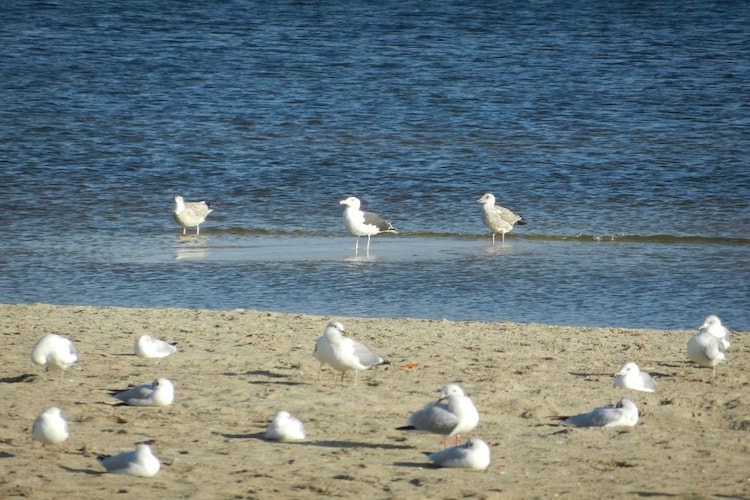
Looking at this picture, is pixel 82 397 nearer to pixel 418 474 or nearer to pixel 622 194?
pixel 418 474

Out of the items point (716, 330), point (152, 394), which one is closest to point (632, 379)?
point (716, 330)

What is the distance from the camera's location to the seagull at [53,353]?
26.3 feet

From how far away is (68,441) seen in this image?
680cm

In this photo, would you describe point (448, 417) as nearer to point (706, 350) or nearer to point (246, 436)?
point (246, 436)

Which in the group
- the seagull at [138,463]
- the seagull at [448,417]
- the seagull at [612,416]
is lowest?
the seagull at [138,463]

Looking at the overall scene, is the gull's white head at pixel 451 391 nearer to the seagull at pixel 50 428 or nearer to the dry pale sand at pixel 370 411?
the dry pale sand at pixel 370 411

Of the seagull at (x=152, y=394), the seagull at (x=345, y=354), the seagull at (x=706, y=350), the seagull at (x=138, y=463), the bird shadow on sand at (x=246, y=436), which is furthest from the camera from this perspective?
the seagull at (x=706, y=350)

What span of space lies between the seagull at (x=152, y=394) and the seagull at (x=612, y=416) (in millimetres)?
2613

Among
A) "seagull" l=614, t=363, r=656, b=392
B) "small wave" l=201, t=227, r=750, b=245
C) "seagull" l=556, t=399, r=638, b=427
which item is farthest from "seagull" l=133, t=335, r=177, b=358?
"small wave" l=201, t=227, r=750, b=245

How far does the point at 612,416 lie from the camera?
7.17 meters

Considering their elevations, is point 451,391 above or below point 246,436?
above

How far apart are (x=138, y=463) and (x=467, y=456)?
1.80 metres

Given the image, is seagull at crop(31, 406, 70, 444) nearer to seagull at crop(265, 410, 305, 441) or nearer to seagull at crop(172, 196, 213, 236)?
seagull at crop(265, 410, 305, 441)

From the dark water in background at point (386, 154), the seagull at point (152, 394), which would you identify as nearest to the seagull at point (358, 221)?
the dark water in background at point (386, 154)
